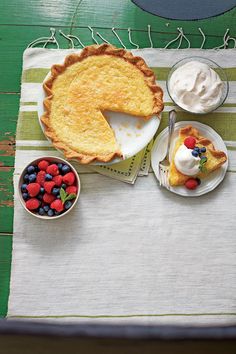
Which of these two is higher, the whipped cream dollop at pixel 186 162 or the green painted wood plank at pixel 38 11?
the green painted wood plank at pixel 38 11

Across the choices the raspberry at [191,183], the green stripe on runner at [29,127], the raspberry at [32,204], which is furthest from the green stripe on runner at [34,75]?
the raspberry at [191,183]

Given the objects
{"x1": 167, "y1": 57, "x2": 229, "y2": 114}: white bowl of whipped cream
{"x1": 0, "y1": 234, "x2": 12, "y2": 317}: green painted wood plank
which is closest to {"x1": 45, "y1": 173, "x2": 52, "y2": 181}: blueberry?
{"x1": 0, "y1": 234, "x2": 12, "y2": 317}: green painted wood plank

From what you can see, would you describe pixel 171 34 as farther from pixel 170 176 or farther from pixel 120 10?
pixel 170 176

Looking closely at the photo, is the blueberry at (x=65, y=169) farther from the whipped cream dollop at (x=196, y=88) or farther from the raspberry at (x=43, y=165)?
the whipped cream dollop at (x=196, y=88)

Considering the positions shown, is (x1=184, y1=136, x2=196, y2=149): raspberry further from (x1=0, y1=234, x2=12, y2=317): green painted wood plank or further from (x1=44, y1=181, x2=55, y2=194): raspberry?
(x1=0, y1=234, x2=12, y2=317): green painted wood plank

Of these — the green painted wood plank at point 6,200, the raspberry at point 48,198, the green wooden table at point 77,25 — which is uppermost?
the green wooden table at point 77,25

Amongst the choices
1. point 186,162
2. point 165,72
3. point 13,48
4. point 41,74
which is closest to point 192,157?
point 186,162

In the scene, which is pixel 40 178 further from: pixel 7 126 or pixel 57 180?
pixel 7 126
